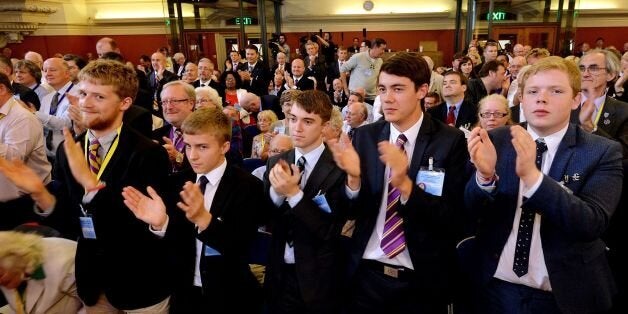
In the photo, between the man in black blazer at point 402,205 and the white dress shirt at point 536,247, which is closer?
the white dress shirt at point 536,247

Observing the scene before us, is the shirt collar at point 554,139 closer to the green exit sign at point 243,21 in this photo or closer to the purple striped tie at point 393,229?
the purple striped tie at point 393,229

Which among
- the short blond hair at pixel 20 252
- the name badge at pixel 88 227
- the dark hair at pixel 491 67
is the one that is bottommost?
the short blond hair at pixel 20 252

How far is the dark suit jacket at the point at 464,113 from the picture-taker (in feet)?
12.3

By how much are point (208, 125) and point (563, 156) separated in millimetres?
1526

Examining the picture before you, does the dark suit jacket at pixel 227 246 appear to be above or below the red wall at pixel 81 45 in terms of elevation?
below

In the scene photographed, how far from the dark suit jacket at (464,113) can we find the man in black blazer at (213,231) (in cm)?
236

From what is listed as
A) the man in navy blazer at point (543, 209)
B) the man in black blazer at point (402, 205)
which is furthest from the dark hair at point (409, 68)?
the man in navy blazer at point (543, 209)

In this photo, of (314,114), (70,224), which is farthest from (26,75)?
(314,114)

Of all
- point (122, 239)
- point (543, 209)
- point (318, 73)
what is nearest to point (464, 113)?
point (543, 209)

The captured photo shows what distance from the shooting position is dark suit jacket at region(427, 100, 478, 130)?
3760 mm

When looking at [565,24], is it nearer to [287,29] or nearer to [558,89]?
[287,29]

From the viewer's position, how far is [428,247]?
5.61 ft

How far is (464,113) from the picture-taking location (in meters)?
3.84

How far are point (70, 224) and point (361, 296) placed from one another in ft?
4.95
